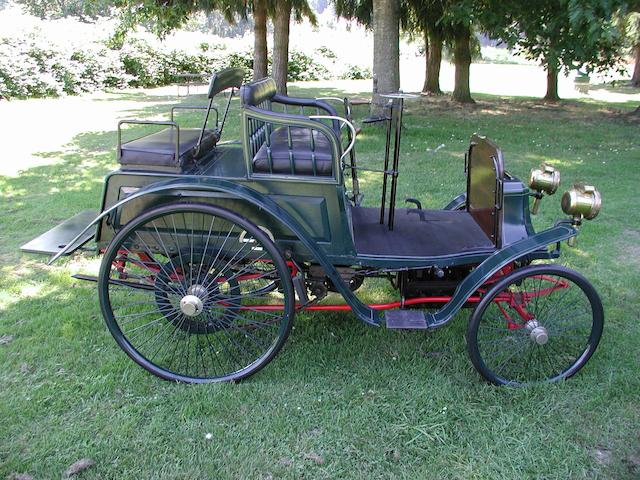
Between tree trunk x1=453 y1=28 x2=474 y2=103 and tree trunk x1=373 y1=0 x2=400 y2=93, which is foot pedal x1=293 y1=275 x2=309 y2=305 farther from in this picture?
tree trunk x1=453 y1=28 x2=474 y2=103

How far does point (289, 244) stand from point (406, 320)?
0.73 metres

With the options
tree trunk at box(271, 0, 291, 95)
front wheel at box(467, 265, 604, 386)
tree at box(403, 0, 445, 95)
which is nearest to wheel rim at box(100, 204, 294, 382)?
front wheel at box(467, 265, 604, 386)

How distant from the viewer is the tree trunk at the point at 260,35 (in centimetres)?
1308

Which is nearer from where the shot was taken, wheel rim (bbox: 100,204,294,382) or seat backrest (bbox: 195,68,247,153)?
wheel rim (bbox: 100,204,294,382)

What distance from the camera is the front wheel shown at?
271 cm

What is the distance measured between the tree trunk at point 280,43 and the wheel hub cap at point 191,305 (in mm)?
10593

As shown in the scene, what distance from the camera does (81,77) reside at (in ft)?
58.3

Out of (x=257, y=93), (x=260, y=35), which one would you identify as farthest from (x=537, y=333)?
(x=260, y=35)

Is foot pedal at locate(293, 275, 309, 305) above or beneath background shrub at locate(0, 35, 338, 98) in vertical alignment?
beneath

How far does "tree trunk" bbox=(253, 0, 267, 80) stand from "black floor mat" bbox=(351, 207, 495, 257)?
10.6 metres

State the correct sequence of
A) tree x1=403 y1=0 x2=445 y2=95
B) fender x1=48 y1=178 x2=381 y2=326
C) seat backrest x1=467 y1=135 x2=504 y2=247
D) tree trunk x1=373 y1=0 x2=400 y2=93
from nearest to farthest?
fender x1=48 y1=178 x2=381 y2=326 < seat backrest x1=467 y1=135 x2=504 y2=247 < tree trunk x1=373 y1=0 x2=400 y2=93 < tree x1=403 y1=0 x2=445 y2=95

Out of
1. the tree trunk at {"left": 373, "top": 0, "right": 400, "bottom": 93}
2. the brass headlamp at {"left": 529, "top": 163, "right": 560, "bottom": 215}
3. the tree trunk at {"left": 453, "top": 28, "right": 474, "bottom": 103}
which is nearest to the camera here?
the brass headlamp at {"left": 529, "top": 163, "right": 560, "bottom": 215}

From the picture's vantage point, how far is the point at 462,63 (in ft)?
47.7

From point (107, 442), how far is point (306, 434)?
0.93 metres
